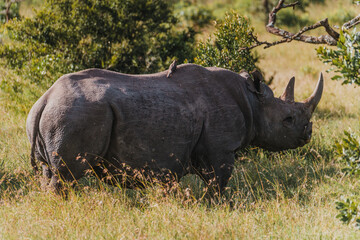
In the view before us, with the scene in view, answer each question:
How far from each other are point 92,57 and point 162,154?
497cm

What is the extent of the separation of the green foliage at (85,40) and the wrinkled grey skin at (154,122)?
4.07m

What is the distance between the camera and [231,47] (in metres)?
8.67

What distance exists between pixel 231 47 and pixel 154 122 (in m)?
3.42

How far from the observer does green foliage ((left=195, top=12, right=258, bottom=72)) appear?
855cm

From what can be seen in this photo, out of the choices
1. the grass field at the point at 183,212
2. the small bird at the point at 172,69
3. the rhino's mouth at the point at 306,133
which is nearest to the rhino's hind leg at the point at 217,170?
the grass field at the point at 183,212

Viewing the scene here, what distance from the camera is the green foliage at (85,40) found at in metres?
10.0

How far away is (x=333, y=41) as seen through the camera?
709 centimetres

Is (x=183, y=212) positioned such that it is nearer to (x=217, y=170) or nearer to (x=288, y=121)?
(x=217, y=170)

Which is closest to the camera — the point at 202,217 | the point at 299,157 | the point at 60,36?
the point at 202,217

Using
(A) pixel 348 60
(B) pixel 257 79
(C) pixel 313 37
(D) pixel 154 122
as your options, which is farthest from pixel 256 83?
(A) pixel 348 60

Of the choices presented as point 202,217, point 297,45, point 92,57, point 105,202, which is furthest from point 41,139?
point 297,45

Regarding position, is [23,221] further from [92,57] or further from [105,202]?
[92,57]

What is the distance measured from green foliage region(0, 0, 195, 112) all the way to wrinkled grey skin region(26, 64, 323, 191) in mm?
4070

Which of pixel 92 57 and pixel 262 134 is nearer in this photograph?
pixel 262 134
